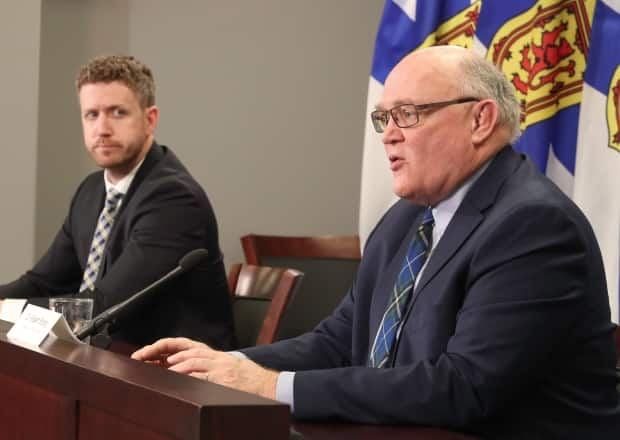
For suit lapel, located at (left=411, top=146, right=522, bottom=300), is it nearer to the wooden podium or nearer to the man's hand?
the man's hand

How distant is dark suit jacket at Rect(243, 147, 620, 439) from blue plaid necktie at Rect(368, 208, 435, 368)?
4 cm

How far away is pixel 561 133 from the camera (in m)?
3.31

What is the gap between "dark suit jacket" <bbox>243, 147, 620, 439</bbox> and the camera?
1758 mm

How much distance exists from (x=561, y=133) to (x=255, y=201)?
108 inches

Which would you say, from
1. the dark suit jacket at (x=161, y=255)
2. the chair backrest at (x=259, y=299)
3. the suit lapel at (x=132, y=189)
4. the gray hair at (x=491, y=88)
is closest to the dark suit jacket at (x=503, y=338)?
the gray hair at (x=491, y=88)

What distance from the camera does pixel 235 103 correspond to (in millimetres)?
5723

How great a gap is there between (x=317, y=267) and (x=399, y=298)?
318 centimetres

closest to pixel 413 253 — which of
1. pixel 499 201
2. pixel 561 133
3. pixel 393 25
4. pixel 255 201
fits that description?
pixel 499 201

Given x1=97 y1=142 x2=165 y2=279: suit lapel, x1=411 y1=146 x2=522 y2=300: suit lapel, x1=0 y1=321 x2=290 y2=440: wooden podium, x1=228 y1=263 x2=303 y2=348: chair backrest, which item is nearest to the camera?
x1=0 y1=321 x2=290 y2=440: wooden podium

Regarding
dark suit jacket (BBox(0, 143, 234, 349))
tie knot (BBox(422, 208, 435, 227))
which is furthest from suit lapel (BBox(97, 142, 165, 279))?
tie knot (BBox(422, 208, 435, 227))

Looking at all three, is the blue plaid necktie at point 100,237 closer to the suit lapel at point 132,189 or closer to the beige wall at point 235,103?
the suit lapel at point 132,189

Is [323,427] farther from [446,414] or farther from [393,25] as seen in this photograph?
[393,25]

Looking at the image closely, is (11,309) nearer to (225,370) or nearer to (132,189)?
(132,189)

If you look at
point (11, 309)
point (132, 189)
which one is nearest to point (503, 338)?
point (11, 309)
